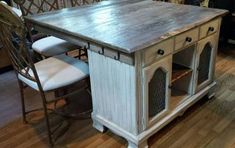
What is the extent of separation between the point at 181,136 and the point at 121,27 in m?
0.86

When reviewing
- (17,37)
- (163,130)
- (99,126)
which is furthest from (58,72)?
(163,130)

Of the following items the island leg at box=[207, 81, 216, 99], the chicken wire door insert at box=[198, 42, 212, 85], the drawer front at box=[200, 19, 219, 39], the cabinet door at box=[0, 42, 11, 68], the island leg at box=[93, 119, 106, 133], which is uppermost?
the drawer front at box=[200, 19, 219, 39]

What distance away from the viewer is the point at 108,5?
7.57ft

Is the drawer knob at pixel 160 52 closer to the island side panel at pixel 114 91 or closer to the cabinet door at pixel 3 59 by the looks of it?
the island side panel at pixel 114 91

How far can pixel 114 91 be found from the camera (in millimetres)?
1670

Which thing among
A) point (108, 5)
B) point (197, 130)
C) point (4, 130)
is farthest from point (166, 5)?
point (4, 130)

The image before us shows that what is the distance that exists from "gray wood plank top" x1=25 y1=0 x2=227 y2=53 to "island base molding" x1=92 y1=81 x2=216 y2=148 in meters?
0.58

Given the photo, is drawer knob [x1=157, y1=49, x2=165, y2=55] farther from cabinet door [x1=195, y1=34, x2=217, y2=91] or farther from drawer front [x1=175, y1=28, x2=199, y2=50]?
cabinet door [x1=195, y1=34, x2=217, y2=91]

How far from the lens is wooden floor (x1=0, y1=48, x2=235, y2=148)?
6.04 ft

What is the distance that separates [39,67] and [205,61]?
4.07 ft

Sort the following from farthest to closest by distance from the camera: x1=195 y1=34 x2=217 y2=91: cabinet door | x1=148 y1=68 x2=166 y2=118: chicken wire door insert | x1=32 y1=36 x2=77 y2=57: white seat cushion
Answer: x1=32 y1=36 x2=77 y2=57: white seat cushion, x1=195 y1=34 x2=217 y2=91: cabinet door, x1=148 y1=68 x2=166 y2=118: chicken wire door insert

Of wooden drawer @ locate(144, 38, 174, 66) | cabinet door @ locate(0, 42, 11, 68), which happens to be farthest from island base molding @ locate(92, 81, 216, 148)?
cabinet door @ locate(0, 42, 11, 68)

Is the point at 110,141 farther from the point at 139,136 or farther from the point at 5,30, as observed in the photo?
the point at 5,30

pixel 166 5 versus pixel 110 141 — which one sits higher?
pixel 166 5
